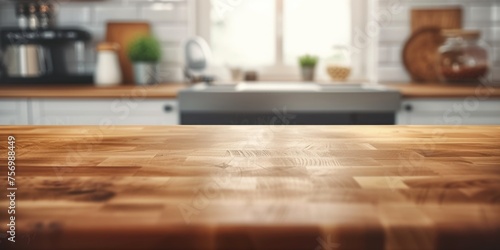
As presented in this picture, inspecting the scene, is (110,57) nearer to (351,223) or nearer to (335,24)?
(335,24)

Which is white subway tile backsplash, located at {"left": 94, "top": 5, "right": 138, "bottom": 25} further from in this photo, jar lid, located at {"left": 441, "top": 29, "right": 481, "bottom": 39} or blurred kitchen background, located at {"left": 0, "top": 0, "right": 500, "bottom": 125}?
jar lid, located at {"left": 441, "top": 29, "right": 481, "bottom": 39}

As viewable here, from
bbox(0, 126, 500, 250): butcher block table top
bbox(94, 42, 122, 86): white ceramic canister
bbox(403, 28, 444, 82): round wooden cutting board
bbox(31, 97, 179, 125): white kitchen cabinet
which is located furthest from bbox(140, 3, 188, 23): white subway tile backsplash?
bbox(0, 126, 500, 250): butcher block table top

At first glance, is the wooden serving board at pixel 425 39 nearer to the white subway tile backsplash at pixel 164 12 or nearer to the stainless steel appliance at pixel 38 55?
the white subway tile backsplash at pixel 164 12

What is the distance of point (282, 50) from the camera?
120 inches

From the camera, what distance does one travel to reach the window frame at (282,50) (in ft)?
9.80

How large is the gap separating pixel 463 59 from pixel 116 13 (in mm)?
1812

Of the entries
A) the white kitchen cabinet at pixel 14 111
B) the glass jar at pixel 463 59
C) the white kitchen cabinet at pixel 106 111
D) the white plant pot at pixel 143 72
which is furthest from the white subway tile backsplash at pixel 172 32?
the glass jar at pixel 463 59

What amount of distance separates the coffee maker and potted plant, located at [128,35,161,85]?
0.25 meters

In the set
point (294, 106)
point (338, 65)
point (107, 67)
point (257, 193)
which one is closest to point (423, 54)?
point (338, 65)

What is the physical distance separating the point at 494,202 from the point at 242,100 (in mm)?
1686

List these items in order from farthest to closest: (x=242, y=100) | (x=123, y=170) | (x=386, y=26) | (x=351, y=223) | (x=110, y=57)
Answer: (x=386, y=26), (x=110, y=57), (x=242, y=100), (x=123, y=170), (x=351, y=223)

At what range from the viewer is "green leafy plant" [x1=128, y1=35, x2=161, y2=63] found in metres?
2.66

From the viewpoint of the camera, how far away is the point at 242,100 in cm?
214

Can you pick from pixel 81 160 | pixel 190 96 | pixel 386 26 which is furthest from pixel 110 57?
pixel 81 160
